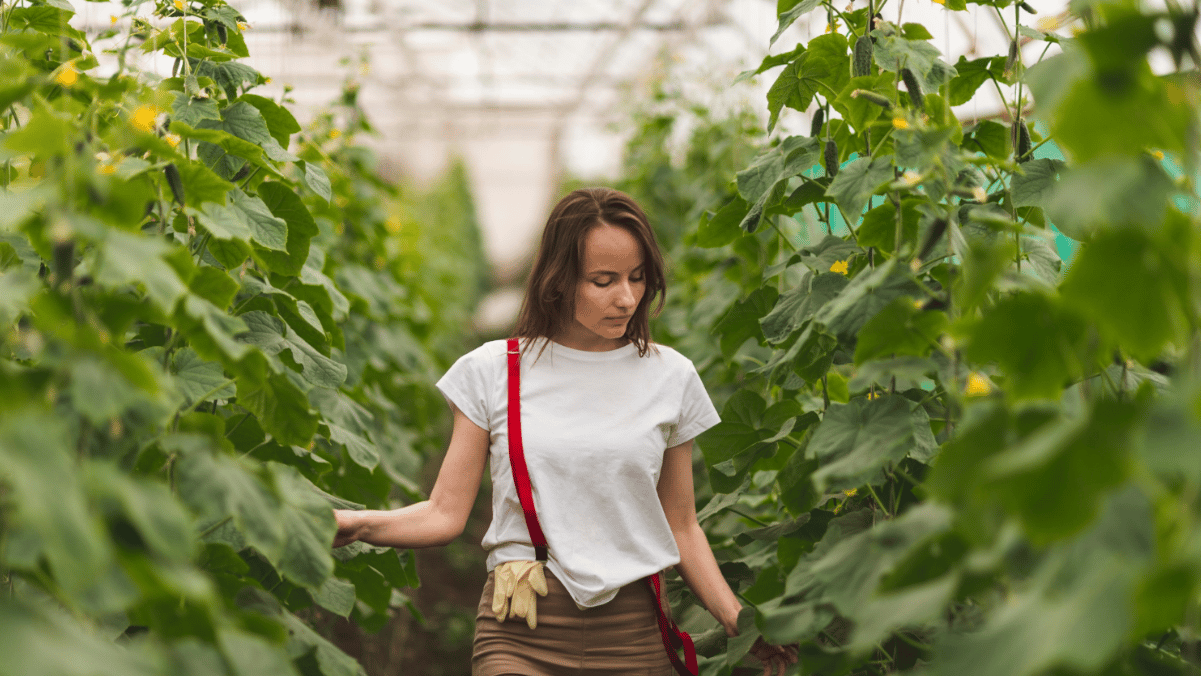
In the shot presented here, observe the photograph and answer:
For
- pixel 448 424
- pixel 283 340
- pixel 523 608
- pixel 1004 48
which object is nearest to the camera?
pixel 283 340

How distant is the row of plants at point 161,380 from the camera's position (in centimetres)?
79

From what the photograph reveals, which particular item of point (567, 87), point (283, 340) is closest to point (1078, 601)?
point (283, 340)

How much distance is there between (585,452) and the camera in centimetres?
182

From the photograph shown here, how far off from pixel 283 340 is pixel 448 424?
22.1 feet

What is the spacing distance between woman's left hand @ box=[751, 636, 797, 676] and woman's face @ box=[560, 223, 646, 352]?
0.67m

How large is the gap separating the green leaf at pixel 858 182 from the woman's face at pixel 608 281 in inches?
19.7

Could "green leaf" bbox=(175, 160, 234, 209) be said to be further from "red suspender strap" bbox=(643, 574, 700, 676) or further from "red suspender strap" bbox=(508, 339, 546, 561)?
"red suspender strap" bbox=(643, 574, 700, 676)

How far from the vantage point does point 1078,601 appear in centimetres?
70

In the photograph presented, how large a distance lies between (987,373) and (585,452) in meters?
0.77

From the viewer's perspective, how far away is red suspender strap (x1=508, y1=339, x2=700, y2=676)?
5.89 ft

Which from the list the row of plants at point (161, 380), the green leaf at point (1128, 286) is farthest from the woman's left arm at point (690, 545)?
the green leaf at point (1128, 286)

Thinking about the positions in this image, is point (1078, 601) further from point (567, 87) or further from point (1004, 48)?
point (567, 87)

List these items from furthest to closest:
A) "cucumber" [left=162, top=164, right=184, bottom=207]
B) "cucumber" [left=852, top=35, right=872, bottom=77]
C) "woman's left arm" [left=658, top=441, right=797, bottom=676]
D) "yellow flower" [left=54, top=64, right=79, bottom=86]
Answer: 1. "woman's left arm" [left=658, top=441, right=797, bottom=676]
2. "cucumber" [left=852, top=35, right=872, bottom=77]
3. "cucumber" [left=162, top=164, right=184, bottom=207]
4. "yellow flower" [left=54, top=64, right=79, bottom=86]

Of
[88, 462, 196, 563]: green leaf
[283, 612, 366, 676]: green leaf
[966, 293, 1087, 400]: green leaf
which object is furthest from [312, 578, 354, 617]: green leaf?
[966, 293, 1087, 400]: green leaf
